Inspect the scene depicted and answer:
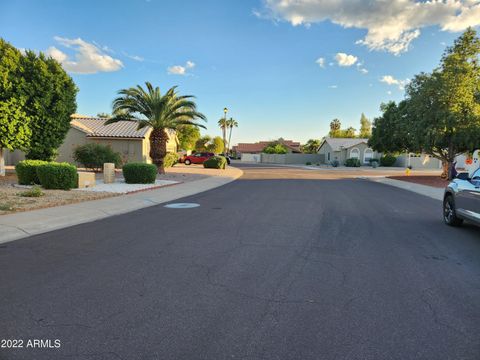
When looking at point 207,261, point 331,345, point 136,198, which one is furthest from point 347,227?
point 136,198

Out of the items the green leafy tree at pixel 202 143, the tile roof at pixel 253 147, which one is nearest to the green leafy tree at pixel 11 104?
the green leafy tree at pixel 202 143

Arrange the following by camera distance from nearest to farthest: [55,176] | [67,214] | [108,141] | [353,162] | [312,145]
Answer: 1. [67,214]
2. [55,176]
3. [108,141]
4. [353,162]
5. [312,145]

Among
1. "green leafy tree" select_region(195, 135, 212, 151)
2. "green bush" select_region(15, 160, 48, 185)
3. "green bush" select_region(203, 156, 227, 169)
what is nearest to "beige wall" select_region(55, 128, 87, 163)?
"green bush" select_region(203, 156, 227, 169)

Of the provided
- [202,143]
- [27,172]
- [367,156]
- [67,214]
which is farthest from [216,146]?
[67,214]

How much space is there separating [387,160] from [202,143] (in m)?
44.4

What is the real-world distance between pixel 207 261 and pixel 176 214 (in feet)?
14.8

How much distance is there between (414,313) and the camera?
369 centimetres

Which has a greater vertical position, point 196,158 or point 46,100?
point 46,100

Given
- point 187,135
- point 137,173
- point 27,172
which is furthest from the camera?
point 187,135

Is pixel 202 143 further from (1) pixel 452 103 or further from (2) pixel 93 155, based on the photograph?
(1) pixel 452 103

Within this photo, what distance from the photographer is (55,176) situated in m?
13.6

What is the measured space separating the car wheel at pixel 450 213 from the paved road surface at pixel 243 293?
20.3 inches

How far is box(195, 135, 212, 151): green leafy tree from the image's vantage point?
273 feet

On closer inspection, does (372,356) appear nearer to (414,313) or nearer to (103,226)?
(414,313)
